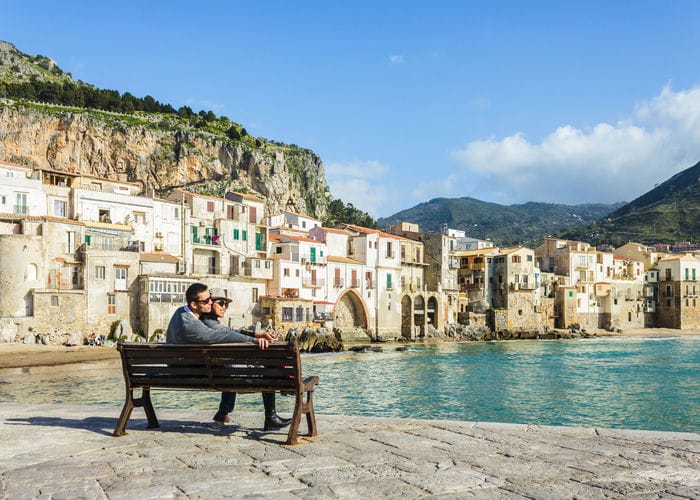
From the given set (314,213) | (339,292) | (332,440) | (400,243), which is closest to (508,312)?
(400,243)

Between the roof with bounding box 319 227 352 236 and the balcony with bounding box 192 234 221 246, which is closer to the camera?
the balcony with bounding box 192 234 221 246

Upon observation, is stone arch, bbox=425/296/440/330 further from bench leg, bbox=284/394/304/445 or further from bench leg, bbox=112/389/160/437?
bench leg, bbox=284/394/304/445

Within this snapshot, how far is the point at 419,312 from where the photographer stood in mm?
69062

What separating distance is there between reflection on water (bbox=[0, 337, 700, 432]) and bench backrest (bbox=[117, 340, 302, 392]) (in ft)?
27.8

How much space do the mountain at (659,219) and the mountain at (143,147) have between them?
6406cm

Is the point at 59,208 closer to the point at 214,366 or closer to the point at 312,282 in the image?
the point at 312,282

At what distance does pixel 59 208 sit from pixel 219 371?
4426 cm

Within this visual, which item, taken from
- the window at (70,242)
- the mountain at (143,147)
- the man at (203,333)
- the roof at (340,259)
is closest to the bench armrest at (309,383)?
the man at (203,333)

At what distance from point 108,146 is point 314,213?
3545 cm

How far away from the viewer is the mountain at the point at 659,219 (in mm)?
130250

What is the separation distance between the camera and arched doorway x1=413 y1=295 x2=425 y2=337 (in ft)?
226

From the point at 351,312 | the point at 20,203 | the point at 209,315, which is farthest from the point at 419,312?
the point at 209,315

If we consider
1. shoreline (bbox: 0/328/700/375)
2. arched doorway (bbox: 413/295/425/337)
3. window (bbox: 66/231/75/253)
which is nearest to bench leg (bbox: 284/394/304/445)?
shoreline (bbox: 0/328/700/375)

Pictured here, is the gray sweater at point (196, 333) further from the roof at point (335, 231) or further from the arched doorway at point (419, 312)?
the arched doorway at point (419, 312)
